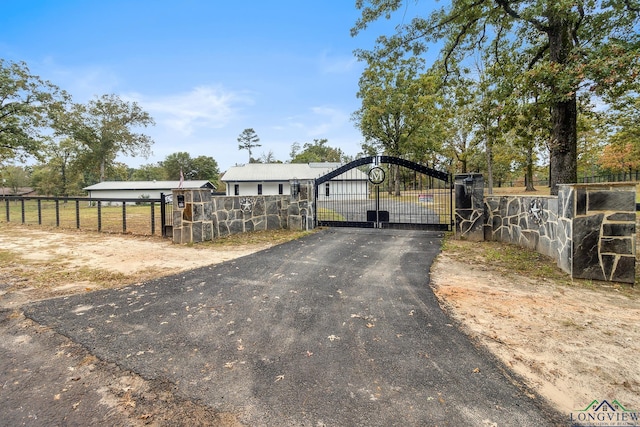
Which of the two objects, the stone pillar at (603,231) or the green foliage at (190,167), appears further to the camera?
the green foliage at (190,167)

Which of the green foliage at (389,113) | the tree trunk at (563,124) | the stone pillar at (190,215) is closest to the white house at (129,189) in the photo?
the green foliage at (389,113)

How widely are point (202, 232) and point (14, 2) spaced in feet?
35.7

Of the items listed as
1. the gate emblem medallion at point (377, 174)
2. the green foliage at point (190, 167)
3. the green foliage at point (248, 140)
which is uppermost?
the green foliage at point (248, 140)

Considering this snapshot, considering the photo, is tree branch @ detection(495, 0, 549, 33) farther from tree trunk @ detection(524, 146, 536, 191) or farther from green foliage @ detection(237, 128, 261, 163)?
green foliage @ detection(237, 128, 261, 163)

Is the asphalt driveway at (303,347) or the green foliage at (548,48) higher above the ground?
the green foliage at (548,48)

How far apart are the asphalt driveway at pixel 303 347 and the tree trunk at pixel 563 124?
220 inches

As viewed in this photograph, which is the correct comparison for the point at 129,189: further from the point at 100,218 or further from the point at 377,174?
the point at 377,174

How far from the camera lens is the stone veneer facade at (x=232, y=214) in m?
7.81

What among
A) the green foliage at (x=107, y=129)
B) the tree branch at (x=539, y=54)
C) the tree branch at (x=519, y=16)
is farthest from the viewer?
the green foliage at (x=107, y=129)

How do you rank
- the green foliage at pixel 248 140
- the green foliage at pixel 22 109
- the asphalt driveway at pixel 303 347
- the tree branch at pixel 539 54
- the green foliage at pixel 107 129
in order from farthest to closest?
the green foliage at pixel 248 140
the green foliage at pixel 107 129
the green foliage at pixel 22 109
the tree branch at pixel 539 54
the asphalt driveway at pixel 303 347

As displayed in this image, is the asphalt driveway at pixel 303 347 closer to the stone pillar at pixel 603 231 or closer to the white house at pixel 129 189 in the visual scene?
the stone pillar at pixel 603 231

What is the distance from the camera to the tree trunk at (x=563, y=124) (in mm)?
7238

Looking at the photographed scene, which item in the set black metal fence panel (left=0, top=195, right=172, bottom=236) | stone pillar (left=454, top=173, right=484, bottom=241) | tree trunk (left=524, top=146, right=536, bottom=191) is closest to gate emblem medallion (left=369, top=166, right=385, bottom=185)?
stone pillar (left=454, top=173, right=484, bottom=241)

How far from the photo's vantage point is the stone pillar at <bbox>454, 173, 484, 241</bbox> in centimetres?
772
